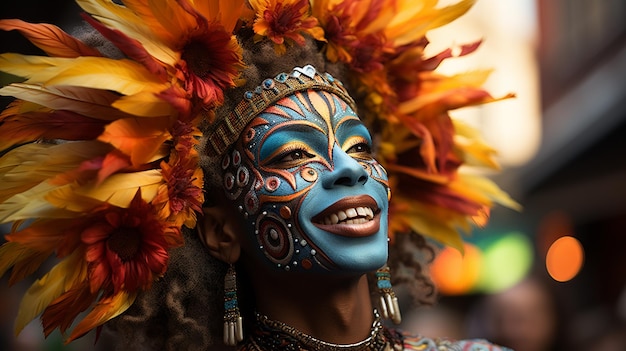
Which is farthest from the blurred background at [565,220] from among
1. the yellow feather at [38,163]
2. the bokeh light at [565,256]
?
the yellow feather at [38,163]

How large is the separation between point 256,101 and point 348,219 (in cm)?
55

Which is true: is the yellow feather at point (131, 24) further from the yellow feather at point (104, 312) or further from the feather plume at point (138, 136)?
the yellow feather at point (104, 312)

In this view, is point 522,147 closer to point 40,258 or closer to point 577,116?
point 577,116

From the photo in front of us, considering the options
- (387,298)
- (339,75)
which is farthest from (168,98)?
(387,298)

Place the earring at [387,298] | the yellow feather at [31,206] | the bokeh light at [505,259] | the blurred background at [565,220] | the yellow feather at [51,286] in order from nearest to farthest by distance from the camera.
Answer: the yellow feather at [31,206], the yellow feather at [51,286], the earring at [387,298], the blurred background at [565,220], the bokeh light at [505,259]

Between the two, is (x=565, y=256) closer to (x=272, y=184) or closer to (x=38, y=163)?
(x=272, y=184)

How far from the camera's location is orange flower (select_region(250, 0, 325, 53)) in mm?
3219

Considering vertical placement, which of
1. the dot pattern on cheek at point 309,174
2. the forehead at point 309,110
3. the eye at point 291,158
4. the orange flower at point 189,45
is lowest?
the dot pattern on cheek at point 309,174

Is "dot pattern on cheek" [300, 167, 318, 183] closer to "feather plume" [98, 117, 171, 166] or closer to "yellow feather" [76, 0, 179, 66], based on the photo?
"feather plume" [98, 117, 171, 166]

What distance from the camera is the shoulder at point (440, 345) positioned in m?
3.50

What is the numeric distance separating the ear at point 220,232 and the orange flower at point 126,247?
0.85 ft

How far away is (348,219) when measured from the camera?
306 centimetres

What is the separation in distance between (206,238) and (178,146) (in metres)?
0.41

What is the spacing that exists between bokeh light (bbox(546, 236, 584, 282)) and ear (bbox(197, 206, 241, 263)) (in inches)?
330
